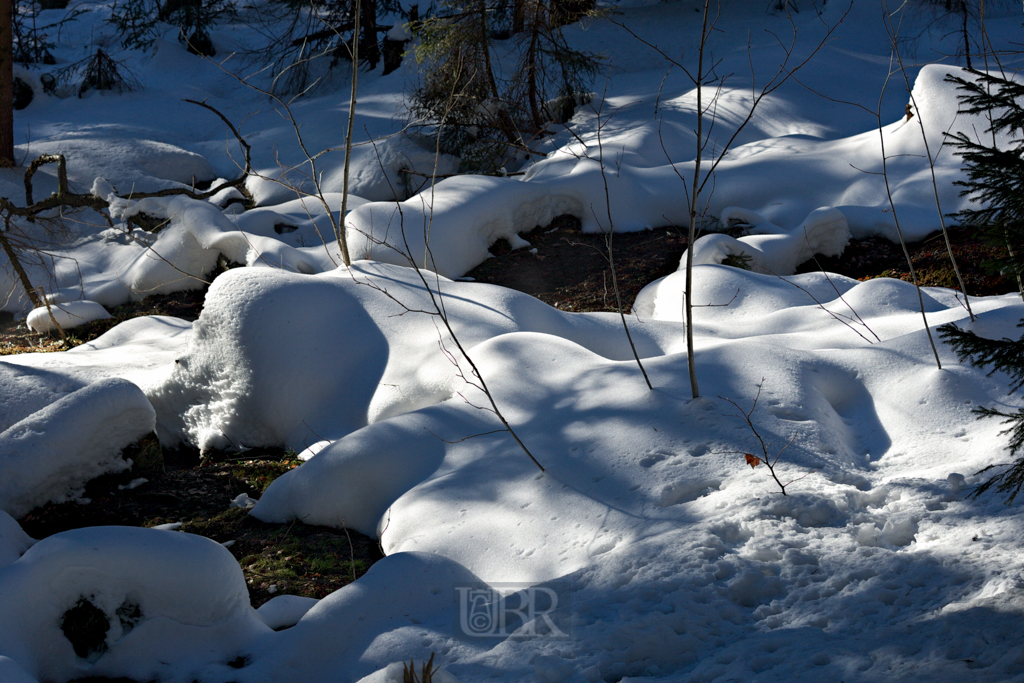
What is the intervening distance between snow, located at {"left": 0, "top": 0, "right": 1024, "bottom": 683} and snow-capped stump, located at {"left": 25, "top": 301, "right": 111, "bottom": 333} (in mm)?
941

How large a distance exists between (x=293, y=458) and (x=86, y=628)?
2.04m

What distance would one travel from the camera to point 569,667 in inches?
69.4

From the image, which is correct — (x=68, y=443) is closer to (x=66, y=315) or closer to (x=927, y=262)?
(x=66, y=315)

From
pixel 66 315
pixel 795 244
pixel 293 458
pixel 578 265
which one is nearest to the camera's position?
pixel 293 458

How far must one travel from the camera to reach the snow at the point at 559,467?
1.85 metres

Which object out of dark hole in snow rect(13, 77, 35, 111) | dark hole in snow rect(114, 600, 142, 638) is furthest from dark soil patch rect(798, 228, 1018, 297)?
dark hole in snow rect(13, 77, 35, 111)

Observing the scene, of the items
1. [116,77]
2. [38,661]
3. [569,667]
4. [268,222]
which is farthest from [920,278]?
[116,77]

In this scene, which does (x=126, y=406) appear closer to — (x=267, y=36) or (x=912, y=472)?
(x=912, y=472)

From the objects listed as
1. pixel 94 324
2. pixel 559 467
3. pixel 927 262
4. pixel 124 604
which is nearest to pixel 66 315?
pixel 94 324

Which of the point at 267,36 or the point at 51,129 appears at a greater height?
the point at 267,36

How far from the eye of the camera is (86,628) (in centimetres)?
213

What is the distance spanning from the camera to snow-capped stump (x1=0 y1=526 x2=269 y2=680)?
2088 millimetres

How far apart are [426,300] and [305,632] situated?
263 centimetres

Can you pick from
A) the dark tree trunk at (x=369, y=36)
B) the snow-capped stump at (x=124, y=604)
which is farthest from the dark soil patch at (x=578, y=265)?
the dark tree trunk at (x=369, y=36)
